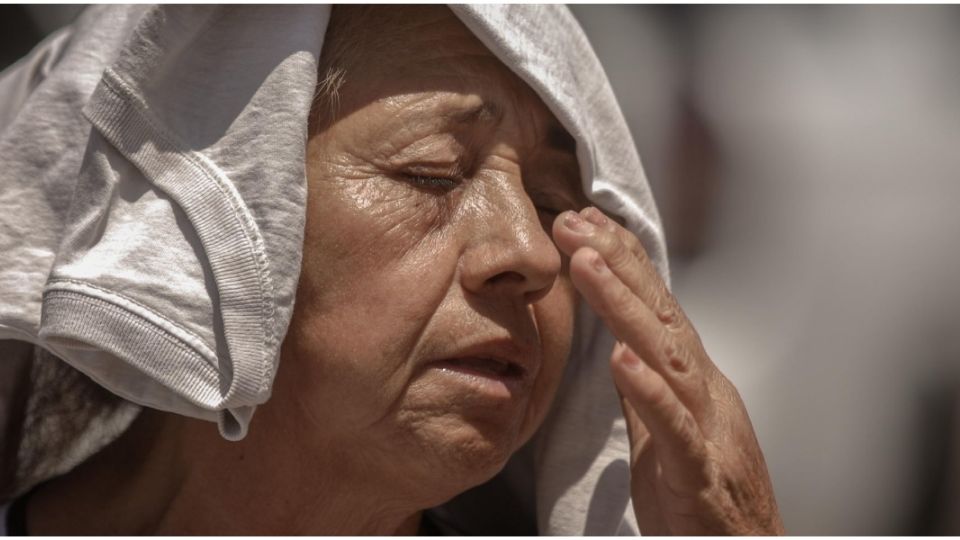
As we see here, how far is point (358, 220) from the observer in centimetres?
193

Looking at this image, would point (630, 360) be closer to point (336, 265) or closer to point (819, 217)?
point (336, 265)

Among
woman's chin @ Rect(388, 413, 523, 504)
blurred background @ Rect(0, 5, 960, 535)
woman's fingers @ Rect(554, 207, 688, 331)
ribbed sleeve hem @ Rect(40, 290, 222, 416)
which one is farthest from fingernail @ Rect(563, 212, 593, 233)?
blurred background @ Rect(0, 5, 960, 535)

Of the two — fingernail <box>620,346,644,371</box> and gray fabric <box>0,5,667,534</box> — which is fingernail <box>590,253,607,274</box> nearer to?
fingernail <box>620,346,644,371</box>

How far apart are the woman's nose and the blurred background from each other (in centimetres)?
204

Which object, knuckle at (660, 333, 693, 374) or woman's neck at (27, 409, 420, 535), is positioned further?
woman's neck at (27, 409, 420, 535)

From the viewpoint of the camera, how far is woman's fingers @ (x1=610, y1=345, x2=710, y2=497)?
5.92 ft

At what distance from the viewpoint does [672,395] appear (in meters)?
1.84

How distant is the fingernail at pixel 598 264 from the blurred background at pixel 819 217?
7.09ft

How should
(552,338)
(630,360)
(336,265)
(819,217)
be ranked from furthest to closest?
(819,217)
(552,338)
(336,265)
(630,360)

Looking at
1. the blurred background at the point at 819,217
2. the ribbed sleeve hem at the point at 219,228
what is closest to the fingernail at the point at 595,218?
the ribbed sleeve hem at the point at 219,228

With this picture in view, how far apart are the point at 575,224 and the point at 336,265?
0.41m

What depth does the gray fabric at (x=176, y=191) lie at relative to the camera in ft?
6.08

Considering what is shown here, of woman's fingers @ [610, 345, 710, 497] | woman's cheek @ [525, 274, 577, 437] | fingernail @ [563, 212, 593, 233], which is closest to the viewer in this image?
woman's fingers @ [610, 345, 710, 497]

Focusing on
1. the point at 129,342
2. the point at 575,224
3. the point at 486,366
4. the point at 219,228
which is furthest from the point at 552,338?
the point at 129,342
